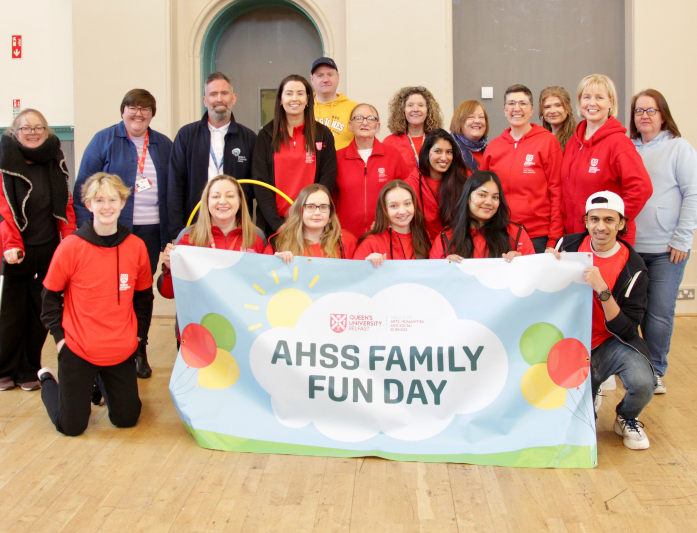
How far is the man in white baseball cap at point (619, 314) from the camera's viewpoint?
2854 mm

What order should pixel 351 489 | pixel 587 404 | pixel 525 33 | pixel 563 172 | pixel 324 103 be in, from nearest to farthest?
1. pixel 351 489
2. pixel 587 404
3. pixel 563 172
4. pixel 324 103
5. pixel 525 33

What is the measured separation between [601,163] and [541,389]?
1.34 m

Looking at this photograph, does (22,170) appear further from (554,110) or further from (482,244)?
(554,110)

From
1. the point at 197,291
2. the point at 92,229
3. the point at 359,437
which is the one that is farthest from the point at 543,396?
the point at 92,229

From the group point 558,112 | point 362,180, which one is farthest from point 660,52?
point 362,180

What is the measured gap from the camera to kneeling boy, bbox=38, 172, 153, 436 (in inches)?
119

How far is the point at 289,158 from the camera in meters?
3.66

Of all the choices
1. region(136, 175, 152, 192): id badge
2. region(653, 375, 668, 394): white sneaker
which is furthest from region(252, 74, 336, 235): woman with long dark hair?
region(653, 375, 668, 394): white sneaker

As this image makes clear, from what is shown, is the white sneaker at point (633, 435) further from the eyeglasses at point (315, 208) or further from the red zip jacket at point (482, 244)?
the eyeglasses at point (315, 208)

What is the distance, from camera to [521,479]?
2543 mm

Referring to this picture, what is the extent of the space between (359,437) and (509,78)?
13.4 feet

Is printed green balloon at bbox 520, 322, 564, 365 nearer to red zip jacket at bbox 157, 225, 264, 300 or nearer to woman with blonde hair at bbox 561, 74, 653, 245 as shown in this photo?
woman with blonde hair at bbox 561, 74, 653, 245

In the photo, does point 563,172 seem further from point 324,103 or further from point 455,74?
point 455,74

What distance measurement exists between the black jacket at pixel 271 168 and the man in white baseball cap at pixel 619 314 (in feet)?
4.75
